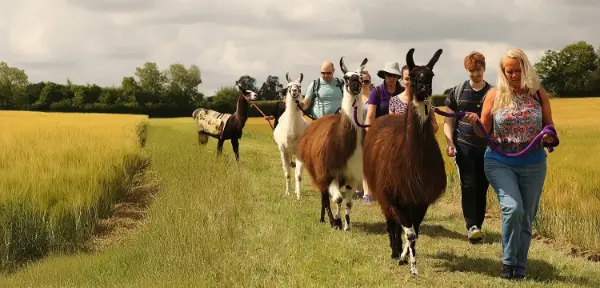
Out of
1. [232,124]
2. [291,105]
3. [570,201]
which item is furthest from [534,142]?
[232,124]

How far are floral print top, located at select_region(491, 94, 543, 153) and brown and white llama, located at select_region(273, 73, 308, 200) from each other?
4.48 m

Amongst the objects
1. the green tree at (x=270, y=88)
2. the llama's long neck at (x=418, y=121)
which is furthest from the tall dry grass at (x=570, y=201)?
the green tree at (x=270, y=88)

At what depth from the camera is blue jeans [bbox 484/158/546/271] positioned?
4914 mm

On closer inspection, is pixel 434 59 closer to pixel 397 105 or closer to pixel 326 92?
pixel 397 105

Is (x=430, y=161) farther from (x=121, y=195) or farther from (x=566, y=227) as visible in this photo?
(x=121, y=195)

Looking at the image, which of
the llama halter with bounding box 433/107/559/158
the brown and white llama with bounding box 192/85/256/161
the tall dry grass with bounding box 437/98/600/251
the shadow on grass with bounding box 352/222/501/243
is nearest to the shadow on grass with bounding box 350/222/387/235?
the shadow on grass with bounding box 352/222/501/243

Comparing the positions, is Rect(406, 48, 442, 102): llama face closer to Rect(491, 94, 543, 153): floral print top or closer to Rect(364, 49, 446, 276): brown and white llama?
Rect(364, 49, 446, 276): brown and white llama

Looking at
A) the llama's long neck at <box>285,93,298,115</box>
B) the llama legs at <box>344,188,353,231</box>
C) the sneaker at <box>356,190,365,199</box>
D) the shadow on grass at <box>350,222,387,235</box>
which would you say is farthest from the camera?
the sneaker at <box>356,190,365,199</box>

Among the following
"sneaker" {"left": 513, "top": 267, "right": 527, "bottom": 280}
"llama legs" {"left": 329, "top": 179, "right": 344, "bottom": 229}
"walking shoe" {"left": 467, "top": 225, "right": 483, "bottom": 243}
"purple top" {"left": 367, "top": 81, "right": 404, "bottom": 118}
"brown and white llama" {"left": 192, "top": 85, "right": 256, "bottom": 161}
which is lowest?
"sneaker" {"left": 513, "top": 267, "right": 527, "bottom": 280}

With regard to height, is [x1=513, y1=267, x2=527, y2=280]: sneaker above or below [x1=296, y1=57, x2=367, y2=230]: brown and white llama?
below

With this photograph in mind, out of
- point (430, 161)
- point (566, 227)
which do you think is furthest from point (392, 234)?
point (566, 227)

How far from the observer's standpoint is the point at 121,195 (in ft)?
35.8

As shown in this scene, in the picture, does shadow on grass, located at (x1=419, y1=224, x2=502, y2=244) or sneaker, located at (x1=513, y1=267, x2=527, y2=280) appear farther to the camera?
shadow on grass, located at (x1=419, y1=224, x2=502, y2=244)

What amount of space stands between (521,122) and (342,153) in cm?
243
